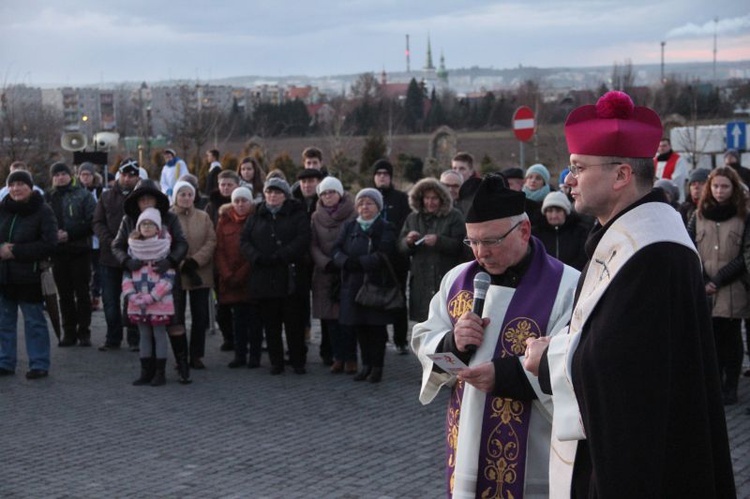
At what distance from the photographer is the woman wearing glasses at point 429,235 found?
418 inches

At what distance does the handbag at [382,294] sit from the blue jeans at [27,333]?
3224mm

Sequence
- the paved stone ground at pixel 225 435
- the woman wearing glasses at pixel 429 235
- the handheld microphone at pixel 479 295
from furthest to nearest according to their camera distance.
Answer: the woman wearing glasses at pixel 429 235, the paved stone ground at pixel 225 435, the handheld microphone at pixel 479 295

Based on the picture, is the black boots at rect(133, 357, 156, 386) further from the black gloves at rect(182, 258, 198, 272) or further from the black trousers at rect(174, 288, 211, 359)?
the black gloves at rect(182, 258, 198, 272)

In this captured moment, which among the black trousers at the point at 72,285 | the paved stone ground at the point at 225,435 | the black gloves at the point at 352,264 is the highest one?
the black gloves at the point at 352,264

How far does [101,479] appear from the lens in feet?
25.2

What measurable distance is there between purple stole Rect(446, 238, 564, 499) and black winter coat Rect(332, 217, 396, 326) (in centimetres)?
609

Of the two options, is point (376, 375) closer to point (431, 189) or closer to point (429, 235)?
point (429, 235)

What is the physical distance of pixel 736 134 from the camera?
73.9 feet

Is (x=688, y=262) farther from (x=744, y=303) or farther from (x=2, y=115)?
(x=2, y=115)

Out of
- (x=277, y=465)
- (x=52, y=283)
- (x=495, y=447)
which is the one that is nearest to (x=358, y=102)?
(x=52, y=283)

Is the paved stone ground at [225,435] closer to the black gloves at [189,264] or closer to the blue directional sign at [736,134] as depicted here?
the black gloves at [189,264]

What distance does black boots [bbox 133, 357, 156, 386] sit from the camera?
10938mm

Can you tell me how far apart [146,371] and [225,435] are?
91.7 inches

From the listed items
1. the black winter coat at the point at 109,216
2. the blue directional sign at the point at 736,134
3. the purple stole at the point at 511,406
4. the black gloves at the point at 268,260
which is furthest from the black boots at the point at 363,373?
the blue directional sign at the point at 736,134
